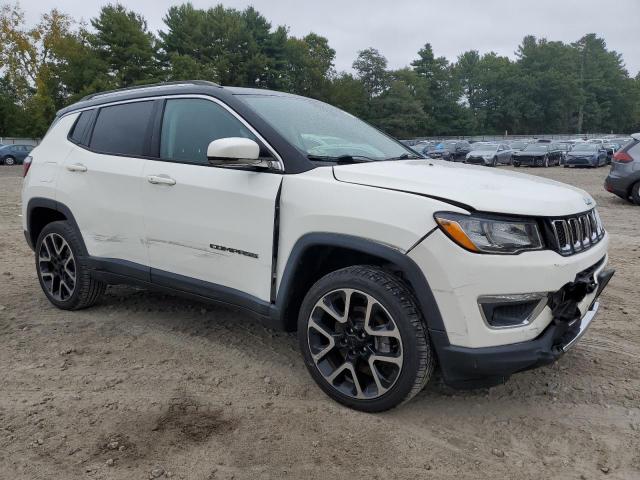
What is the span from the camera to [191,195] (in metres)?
3.53

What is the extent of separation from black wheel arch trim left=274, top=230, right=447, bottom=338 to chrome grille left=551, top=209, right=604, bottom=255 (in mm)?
686

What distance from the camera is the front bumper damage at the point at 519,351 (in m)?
2.62

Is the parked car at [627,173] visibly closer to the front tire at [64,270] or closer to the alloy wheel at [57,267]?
the front tire at [64,270]

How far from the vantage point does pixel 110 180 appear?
4055mm

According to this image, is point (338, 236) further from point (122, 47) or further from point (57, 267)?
point (122, 47)

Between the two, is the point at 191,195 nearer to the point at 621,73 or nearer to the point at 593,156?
the point at 593,156

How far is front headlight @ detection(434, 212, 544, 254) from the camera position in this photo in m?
2.60

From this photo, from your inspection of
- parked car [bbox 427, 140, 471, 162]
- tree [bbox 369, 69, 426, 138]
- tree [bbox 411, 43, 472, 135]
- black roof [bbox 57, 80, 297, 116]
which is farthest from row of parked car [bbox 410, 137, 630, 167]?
tree [bbox 411, 43, 472, 135]

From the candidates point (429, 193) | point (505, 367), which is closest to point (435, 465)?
point (505, 367)

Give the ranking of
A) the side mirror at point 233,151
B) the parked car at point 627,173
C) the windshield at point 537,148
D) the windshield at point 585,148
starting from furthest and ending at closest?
the windshield at point 537,148
the windshield at point 585,148
the parked car at point 627,173
the side mirror at point 233,151

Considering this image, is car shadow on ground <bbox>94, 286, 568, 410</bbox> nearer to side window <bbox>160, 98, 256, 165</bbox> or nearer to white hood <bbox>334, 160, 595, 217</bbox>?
Result: side window <bbox>160, 98, 256, 165</bbox>

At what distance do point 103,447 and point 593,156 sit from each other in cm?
3194

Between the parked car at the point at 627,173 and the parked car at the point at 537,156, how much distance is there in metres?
→ 20.2

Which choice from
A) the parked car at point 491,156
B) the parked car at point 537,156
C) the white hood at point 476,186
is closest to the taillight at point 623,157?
the white hood at point 476,186
